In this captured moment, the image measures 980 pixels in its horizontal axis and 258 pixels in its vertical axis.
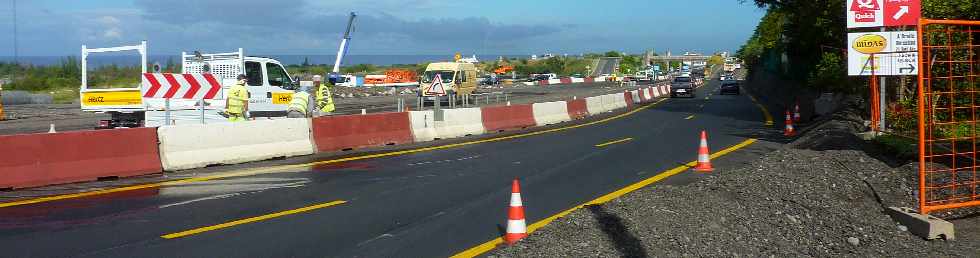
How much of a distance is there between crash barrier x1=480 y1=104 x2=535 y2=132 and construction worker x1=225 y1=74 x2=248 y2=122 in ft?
26.5

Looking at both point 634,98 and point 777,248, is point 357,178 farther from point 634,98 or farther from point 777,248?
point 634,98

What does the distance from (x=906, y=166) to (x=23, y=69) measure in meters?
59.3

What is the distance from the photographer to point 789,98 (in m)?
40.0

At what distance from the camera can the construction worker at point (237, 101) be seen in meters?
17.1

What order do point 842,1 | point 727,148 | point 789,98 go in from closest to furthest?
point 727,148 < point 842,1 < point 789,98

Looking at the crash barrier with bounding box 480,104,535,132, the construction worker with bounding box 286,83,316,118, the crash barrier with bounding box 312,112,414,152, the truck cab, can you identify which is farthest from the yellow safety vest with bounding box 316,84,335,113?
the truck cab

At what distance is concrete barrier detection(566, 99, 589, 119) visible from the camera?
31.2m

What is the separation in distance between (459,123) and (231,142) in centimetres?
807

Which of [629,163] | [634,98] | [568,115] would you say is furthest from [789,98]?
[629,163]

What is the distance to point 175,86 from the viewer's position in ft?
55.0

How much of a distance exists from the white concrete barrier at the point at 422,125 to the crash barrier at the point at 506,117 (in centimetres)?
280

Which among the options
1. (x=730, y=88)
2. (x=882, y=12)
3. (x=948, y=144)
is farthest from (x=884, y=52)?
(x=730, y=88)

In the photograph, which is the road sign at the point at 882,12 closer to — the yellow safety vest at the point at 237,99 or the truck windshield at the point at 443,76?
the yellow safety vest at the point at 237,99

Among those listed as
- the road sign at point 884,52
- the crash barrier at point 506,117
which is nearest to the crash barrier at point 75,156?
the crash barrier at point 506,117
